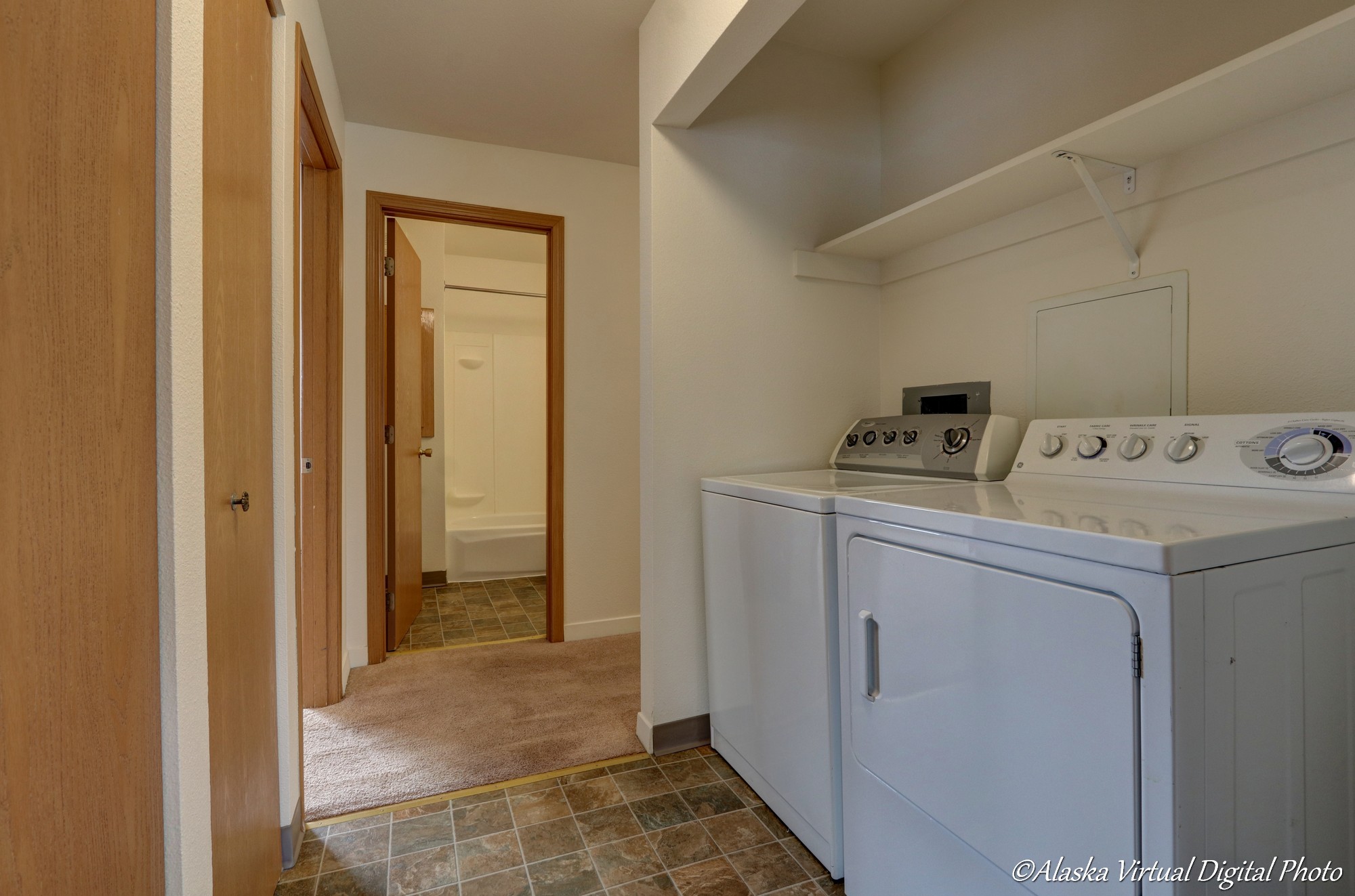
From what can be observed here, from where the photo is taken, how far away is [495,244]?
14.9ft

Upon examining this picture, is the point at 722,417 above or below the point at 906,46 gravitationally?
below

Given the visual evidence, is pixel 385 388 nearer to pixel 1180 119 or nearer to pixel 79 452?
pixel 79 452

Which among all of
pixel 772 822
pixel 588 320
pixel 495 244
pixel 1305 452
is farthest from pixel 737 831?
pixel 495 244

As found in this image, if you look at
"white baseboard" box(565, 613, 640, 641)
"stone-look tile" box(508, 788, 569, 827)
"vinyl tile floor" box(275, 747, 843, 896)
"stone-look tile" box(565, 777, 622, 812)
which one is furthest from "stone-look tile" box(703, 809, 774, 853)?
"white baseboard" box(565, 613, 640, 641)

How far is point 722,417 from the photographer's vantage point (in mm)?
2062

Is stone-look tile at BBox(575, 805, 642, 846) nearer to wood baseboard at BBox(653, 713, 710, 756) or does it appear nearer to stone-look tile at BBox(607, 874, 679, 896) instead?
stone-look tile at BBox(607, 874, 679, 896)

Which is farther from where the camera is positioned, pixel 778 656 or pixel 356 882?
pixel 778 656

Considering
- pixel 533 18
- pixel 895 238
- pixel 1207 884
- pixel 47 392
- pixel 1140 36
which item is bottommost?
pixel 1207 884

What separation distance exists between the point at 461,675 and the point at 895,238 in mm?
2319

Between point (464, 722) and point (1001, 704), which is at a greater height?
point (1001, 704)

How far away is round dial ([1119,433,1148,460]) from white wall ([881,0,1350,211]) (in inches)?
32.9

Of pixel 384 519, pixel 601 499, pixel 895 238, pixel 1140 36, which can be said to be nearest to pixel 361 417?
pixel 384 519

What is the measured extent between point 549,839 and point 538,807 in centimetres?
15

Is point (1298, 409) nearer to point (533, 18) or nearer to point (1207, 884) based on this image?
point (1207, 884)
